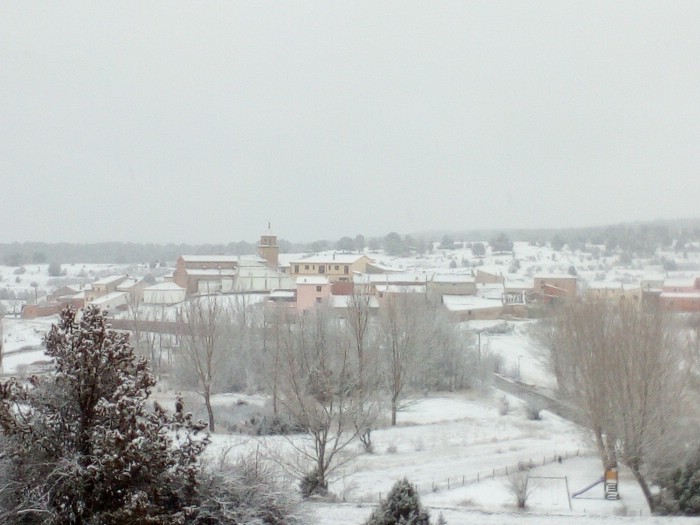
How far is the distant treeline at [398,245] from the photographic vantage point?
49.2m

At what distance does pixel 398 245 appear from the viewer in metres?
104

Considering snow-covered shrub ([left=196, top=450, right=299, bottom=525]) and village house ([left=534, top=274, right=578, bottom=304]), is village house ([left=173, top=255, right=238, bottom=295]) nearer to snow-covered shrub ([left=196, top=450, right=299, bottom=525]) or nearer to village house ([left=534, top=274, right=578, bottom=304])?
village house ([left=534, top=274, right=578, bottom=304])

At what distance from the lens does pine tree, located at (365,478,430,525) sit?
8.60 metres

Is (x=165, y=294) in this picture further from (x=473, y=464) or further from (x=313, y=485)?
(x=313, y=485)

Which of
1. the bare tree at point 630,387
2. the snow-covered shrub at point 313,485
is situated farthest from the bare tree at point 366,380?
the bare tree at point 630,387

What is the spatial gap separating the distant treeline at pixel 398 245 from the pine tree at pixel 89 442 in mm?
34686

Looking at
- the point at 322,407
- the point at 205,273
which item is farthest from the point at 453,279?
the point at 322,407

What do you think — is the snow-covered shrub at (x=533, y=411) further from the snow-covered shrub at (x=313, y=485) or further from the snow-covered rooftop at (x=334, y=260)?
the snow-covered rooftop at (x=334, y=260)

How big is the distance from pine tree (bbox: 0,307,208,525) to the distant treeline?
3469 centimetres

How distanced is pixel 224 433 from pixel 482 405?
10.1 m

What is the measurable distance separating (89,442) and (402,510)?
4.15 meters

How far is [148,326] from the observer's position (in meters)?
32.3

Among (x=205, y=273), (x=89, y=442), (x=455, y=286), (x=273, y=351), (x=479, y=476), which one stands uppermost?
(x=89, y=442)

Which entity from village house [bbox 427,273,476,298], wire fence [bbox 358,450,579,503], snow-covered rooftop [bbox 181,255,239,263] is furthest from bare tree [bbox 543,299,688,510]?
snow-covered rooftop [bbox 181,255,239,263]
